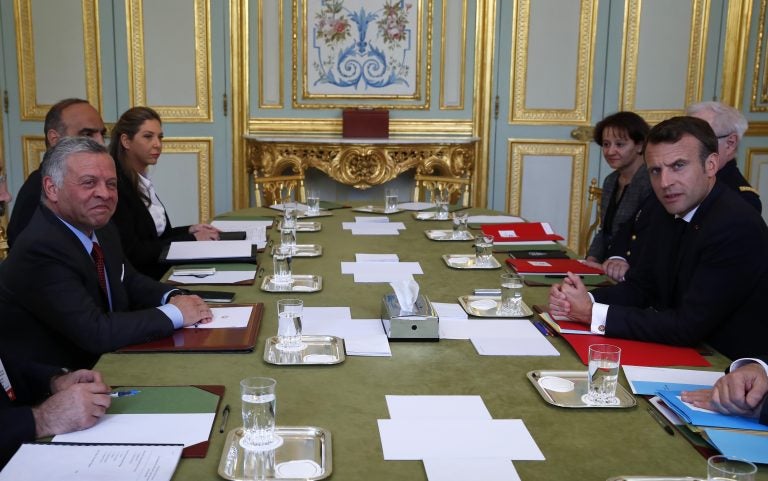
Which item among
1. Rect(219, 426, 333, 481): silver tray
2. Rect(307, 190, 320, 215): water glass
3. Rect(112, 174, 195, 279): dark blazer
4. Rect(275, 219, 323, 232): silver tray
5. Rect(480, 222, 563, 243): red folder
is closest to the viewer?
Rect(219, 426, 333, 481): silver tray

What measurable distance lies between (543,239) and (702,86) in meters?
3.10

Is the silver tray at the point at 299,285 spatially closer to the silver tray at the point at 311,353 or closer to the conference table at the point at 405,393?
the conference table at the point at 405,393

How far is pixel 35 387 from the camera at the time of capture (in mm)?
1888

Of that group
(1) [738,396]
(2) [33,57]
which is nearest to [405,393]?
(1) [738,396]

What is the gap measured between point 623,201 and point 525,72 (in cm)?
227

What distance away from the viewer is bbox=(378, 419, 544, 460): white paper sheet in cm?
145

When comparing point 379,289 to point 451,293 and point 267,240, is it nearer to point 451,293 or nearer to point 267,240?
point 451,293

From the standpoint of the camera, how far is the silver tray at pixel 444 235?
137 inches

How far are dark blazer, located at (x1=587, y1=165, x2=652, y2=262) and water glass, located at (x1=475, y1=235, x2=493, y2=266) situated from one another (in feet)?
3.04

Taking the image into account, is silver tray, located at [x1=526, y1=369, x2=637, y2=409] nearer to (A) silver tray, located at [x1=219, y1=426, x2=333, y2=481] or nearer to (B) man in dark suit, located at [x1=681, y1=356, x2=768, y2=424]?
(B) man in dark suit, located at [x1=681, y1=356, x2=768, y2=424]

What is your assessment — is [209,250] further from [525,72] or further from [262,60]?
[525,72]

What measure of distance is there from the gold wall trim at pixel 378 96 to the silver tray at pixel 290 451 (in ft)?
15.2

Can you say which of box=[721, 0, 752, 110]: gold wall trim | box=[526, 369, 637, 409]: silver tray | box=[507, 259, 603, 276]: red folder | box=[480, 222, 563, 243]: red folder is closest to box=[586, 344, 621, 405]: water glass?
box=[526, 369, 637, 409]: silver tray

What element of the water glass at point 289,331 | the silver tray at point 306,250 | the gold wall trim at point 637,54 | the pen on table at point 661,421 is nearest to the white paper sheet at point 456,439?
the pen on table at point 661,421
